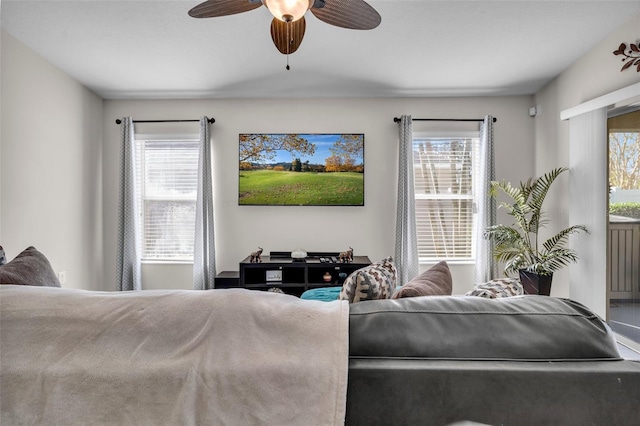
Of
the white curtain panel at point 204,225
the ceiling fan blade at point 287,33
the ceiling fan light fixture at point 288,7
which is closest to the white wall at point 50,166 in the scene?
the white curtain panel at point 204,225

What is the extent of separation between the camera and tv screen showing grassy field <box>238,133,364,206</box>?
391cm

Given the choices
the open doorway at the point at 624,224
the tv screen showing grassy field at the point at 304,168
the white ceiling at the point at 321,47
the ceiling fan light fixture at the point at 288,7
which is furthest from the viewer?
the tv screen showing grassy field at the point at 304,168

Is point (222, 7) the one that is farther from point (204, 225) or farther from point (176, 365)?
point (204, 225)

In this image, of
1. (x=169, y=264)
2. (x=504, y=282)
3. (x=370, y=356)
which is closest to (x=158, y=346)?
(x=370, y=356)

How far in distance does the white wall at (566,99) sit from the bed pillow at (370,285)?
103 inches

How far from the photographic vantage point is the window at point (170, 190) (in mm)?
3998

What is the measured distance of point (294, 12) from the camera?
152cm

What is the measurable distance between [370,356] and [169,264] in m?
3.70

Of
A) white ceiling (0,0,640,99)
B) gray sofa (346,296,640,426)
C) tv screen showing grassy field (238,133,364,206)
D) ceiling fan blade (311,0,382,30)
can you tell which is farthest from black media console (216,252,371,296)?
gray sofa (346,296,640,426)

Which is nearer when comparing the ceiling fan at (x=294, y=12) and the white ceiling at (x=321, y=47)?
the ceiling fan at (x=294, y=12)

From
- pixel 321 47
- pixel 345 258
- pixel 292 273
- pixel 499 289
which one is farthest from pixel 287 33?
pixel 292 273

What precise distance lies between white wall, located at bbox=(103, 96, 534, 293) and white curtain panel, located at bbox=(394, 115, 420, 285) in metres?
0.16

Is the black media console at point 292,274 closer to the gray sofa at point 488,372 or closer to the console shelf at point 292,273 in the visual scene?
the console shelf at point 292,273

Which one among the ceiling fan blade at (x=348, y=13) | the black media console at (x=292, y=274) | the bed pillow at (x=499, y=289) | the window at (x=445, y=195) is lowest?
the black media console at (x=292, y=274)
